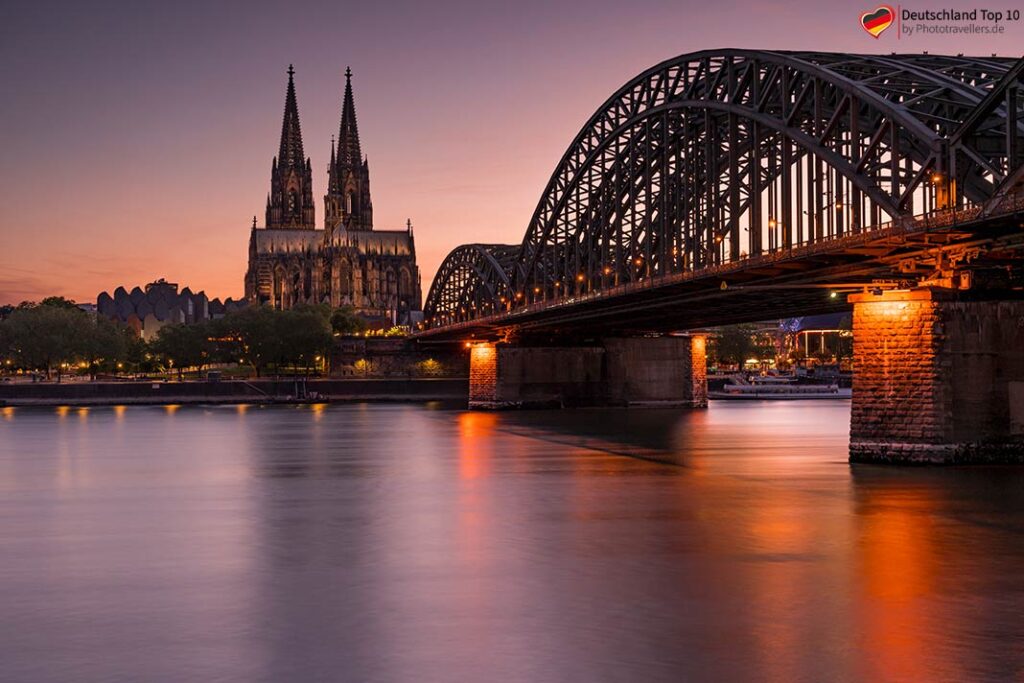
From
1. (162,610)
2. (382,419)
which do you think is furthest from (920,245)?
(382,419)

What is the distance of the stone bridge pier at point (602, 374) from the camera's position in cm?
11656

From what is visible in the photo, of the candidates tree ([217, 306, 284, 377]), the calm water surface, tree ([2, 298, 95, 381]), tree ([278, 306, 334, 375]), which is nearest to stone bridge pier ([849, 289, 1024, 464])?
the calm water surface

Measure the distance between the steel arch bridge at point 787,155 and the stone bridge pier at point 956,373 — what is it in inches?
135

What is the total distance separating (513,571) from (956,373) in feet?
77.8

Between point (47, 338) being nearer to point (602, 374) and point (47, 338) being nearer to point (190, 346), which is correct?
point (190, 346)

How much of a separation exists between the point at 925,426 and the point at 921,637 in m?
26.9

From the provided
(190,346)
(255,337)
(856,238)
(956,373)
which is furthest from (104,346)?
(956,373)

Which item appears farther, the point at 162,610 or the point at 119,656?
the point at 162,610

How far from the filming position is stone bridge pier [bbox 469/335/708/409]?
117 meters

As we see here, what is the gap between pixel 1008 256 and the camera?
147ft

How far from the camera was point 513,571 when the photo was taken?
2834 cm

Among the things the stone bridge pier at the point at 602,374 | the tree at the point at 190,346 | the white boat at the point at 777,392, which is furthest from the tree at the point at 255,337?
the stone bridge pier at the point at 602,374

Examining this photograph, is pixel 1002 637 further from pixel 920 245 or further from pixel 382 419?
pixel 382 419

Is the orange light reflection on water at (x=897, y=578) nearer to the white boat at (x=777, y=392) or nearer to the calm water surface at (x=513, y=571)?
the calm water surface at (x=513, y=571)
